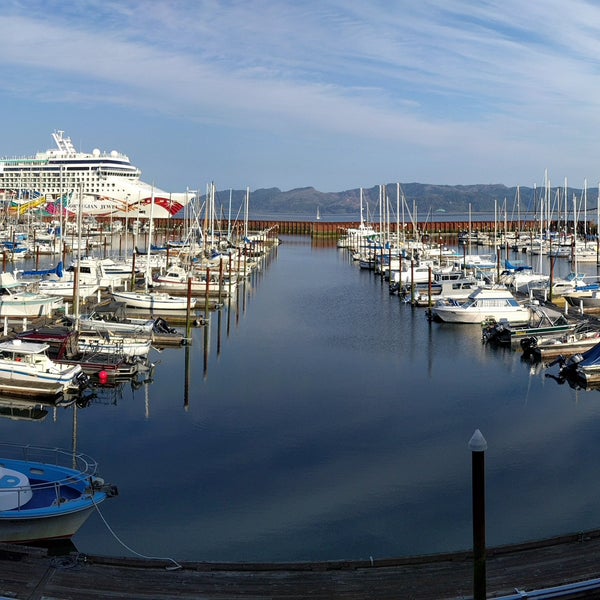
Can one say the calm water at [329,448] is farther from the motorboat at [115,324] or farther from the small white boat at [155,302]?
the small white boat at [155,302]

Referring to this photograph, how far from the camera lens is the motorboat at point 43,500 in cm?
1213

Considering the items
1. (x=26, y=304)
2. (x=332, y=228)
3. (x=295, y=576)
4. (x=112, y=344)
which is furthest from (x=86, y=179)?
(x=295, y=576)

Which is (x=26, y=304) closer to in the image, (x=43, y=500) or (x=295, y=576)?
(x=43, y=500)

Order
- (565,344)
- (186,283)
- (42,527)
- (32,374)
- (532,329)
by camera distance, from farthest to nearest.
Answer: (186,283) → (532,329) → (565,344) → (32,374) → (42,527)

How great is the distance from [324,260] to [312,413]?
50.3 m

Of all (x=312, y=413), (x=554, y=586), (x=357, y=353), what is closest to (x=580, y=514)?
(x=554, y=586)

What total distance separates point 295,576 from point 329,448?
7.74 meters

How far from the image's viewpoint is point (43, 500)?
41.5 ft

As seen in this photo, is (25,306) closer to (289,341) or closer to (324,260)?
(289,341)

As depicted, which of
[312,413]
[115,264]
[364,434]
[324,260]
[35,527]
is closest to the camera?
[35,527]

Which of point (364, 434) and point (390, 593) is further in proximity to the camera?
point (364, 434)

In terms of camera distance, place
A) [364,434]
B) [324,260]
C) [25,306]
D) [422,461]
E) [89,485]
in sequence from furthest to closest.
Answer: [324,260] → [25,306] → [364,434] → [422,461] → [89,485]

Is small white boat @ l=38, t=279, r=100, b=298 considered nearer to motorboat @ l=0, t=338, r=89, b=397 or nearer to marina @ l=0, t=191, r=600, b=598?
marina @ l=0, t=191, r=600, b=598

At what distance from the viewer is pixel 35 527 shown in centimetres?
1223
